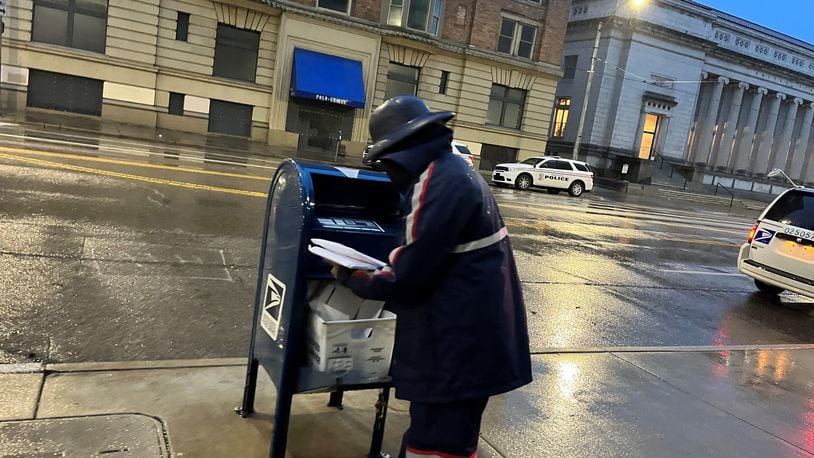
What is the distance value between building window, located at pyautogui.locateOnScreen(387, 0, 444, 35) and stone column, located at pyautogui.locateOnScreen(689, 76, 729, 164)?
2857 centimetres

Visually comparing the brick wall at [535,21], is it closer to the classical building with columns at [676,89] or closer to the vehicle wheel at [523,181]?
the classical building with columns at [676,89]

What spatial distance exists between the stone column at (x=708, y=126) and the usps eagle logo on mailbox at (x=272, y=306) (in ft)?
174

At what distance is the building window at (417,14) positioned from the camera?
30.2 m

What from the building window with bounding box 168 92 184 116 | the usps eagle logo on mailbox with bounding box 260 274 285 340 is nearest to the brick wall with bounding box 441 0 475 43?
the building window with bounding box 168 92 184 116

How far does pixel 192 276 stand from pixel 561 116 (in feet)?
144

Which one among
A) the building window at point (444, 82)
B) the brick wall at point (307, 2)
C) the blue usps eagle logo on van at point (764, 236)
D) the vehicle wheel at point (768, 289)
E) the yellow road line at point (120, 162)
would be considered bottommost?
the vehicle wheel at point (768, 289)

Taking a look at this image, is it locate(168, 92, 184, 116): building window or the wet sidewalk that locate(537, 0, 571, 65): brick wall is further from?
the wet sidewalk

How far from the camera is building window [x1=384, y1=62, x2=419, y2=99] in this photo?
3134 cm

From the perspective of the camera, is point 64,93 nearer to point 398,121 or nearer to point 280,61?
point 280,61

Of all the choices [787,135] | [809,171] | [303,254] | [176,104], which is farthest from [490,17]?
[809,171]

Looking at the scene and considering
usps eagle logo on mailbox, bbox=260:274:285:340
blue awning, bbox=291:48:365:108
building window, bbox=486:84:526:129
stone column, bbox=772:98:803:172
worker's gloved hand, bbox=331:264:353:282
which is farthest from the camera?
stone column, bbox=772:98:803:172

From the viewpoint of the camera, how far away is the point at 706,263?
41.0ft

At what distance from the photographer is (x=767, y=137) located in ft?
179

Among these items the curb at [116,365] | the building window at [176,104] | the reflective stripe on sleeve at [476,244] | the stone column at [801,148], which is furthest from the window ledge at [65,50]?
the stone column at [801,148]
